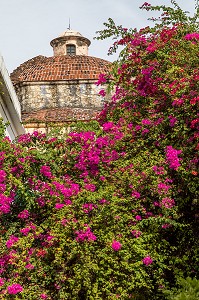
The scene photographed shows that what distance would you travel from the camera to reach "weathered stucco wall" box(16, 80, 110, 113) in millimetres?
21281

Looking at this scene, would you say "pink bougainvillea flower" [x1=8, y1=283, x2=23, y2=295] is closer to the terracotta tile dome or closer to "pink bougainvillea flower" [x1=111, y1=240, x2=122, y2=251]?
"pink bougainvillea flower" [x1=111, y1=240, x2=122, y2=251]

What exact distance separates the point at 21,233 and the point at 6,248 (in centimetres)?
41

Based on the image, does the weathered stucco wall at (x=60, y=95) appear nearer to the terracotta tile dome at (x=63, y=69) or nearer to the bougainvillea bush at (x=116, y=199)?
the terracotta tile dome at (x=63, y=69)

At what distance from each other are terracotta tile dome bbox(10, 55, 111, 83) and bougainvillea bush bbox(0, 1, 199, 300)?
45.3 feet

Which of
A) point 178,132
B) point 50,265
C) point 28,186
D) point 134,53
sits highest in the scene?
point 134,53

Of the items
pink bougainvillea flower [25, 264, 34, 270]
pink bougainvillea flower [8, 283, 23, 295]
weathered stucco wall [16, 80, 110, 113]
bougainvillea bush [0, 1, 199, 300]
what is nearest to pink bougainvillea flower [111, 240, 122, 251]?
bougainvillea bush [0, 1, 199, 300]

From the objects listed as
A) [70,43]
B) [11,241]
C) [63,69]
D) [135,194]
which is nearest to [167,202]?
[135,194]

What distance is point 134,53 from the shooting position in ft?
27.1

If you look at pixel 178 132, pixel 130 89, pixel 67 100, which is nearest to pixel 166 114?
pixel 178 132

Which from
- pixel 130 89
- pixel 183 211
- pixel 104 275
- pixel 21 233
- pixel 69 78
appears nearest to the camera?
pixel 104 275

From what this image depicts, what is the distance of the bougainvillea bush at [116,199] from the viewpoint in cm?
600

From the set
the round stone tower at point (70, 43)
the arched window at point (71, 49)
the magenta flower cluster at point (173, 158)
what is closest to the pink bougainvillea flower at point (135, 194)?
the magenta flower cluster at point (173, 158)

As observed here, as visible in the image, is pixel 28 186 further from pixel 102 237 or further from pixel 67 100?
pixel 67 100

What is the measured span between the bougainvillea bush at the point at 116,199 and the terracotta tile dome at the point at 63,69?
1380cm
